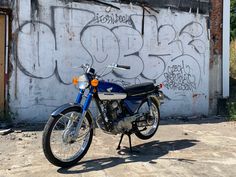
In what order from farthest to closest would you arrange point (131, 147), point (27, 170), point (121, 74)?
1. point (121, 74)
2. point (131, 147)
3. point (27, 170)

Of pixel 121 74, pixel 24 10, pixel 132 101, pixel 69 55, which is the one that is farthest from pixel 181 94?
pixel 24 10

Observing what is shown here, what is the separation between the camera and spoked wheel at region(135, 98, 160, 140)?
6.96 meters

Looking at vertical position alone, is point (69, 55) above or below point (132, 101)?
above

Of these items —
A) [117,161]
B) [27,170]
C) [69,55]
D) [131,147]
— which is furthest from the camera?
[69,55]

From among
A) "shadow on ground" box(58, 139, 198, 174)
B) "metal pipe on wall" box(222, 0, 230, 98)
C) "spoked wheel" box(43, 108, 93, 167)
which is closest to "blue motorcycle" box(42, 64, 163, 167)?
"spoked wheel" box(43, 108, 93, 167)

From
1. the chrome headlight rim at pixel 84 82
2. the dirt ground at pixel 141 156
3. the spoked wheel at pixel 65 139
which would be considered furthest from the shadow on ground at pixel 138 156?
the chrome headlight rim at pixel 84 82

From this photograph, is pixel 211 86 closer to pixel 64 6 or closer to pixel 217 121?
pixel 217 121

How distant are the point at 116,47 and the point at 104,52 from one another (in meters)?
0.36

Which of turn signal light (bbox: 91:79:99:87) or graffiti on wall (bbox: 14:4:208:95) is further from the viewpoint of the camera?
graffiti on wall (bbox: 14:4:208:95)

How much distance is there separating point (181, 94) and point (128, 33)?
2.29 metres

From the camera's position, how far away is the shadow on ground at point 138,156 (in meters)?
5.55

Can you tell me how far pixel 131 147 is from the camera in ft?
21.8

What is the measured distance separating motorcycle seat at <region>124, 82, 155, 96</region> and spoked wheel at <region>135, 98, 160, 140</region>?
0.76 ft

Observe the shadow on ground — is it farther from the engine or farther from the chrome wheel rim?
the engine
